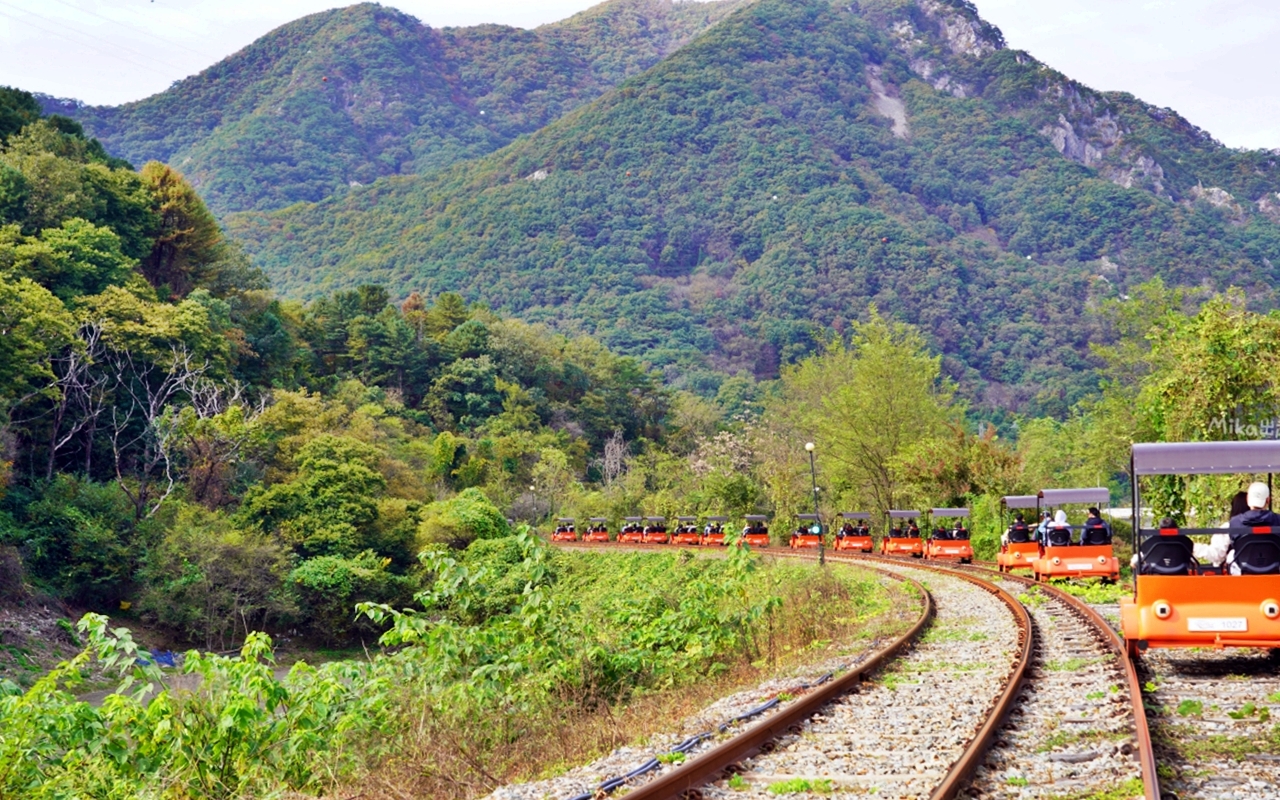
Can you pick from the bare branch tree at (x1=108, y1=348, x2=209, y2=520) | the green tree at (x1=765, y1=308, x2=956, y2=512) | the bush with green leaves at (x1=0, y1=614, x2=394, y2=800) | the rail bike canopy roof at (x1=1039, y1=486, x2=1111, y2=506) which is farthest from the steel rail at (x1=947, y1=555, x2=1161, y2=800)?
the bare branch tree at (x1=108, y1=348, x2=209, y2=520)

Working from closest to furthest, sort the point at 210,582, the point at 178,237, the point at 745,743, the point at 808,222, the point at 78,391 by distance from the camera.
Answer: the point at 745,743
the point at 210,582
the point at 78,391
the point at 178,237
the point at 808,222

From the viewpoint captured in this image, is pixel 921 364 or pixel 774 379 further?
pixel 774 379

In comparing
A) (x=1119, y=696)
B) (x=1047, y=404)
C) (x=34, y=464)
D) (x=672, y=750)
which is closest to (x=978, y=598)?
(x=1119, y=696)

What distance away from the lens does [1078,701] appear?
977 cm

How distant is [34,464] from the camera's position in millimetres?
42062

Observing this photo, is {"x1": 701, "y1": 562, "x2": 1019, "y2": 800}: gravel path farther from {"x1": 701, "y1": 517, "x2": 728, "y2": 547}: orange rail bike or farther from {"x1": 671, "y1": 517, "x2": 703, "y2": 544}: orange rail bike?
{"x1": 671, "y1": 517, "x2": 703, "y2": 544}: orange rail bike

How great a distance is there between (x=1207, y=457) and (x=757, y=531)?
40.1 meters

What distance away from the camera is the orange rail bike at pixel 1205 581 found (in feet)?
34.5

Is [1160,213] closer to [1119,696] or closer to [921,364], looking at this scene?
[921,364]

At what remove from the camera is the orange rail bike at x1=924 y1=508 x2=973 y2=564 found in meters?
35.9

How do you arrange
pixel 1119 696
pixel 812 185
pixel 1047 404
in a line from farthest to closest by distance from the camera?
pixel 812 185, pixel 1047 404, pixel 1119 696

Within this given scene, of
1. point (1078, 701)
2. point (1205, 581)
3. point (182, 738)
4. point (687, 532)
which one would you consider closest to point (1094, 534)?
point (1205, 581)

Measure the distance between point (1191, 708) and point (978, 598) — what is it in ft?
40.4

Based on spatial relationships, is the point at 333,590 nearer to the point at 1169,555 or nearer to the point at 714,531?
the point at 714,531
